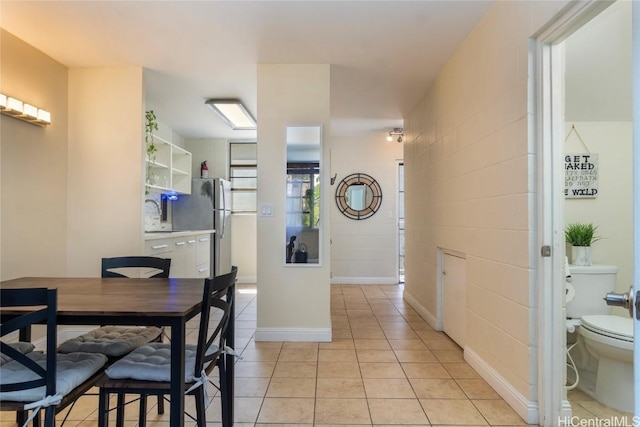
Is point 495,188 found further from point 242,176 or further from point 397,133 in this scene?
point 242,176

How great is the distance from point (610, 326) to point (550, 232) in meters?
0.75

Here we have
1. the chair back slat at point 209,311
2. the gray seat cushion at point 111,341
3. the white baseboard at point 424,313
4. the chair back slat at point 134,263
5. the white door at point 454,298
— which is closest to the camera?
the chair back slat at point 209,311

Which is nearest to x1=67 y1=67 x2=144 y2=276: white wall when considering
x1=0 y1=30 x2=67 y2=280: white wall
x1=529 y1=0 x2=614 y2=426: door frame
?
x1=0 y1=30 x2=67 y2=280: white wall

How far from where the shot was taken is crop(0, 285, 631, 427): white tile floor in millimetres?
1916

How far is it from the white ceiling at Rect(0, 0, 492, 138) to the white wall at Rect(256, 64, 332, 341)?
19cm

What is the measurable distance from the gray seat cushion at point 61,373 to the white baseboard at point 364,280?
474 cm

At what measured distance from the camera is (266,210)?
10.4 ft

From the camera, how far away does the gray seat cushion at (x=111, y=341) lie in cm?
158

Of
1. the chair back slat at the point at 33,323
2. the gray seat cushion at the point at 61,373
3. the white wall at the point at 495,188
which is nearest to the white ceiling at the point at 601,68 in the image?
the white wall at the point at 495,188

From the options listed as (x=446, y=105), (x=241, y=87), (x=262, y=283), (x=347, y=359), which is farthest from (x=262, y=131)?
(x=347, y=359)

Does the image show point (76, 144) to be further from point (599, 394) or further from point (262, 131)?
point (599, 394)

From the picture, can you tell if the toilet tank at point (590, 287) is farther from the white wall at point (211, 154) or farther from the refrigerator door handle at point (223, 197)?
the white wall at point (211, 154)

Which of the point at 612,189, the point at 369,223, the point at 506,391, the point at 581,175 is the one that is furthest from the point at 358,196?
the point at 506,391

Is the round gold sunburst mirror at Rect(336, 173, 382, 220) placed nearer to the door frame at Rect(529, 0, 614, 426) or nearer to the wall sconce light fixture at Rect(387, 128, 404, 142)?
the wall sconce light fixture at Rect(387, 128, 404, 142)
